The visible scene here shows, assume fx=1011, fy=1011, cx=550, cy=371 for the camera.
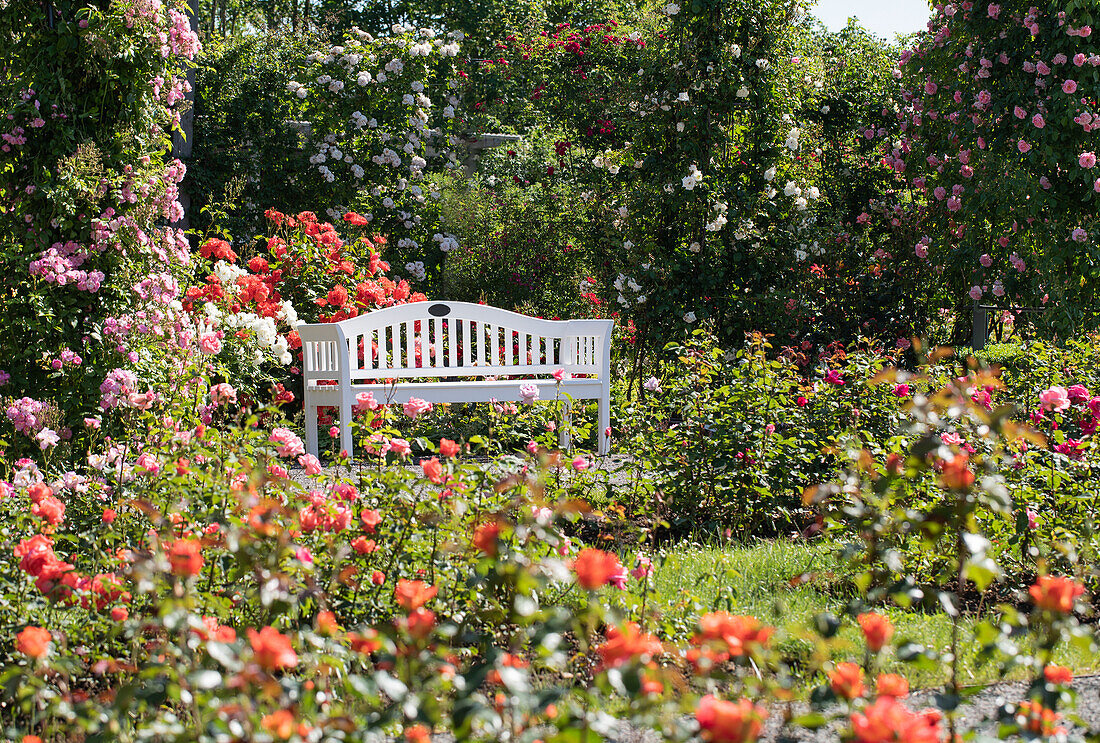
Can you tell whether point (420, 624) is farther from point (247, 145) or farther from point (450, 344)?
point (247, 145)

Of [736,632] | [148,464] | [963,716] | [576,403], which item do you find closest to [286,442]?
[148,464]

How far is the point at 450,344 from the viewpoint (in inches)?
216

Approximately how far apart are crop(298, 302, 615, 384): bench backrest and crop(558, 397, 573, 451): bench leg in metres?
0.50

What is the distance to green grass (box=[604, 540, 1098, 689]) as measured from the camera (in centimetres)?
247

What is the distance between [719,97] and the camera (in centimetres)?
691

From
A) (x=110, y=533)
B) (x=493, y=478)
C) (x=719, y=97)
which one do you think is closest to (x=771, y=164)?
(x=719, y=97)

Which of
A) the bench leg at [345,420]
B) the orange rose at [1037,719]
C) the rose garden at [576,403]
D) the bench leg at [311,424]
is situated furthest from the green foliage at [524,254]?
the orange rose at [1037,719]

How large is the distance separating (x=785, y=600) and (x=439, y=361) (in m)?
3.01

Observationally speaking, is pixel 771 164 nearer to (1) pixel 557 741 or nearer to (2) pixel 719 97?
(2) pixel 719 97

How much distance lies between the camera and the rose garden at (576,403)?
1.65 m

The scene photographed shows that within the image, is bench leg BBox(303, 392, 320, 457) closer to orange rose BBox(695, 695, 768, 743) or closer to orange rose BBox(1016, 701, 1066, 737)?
orange rose BBox(1016, 701, 1066, 737)

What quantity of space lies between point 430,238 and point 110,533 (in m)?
7.66

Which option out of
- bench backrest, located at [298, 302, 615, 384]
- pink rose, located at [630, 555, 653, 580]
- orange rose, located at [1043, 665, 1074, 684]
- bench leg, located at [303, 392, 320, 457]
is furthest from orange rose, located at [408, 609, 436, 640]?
bench leg, located at [303, 392, 320, 457]

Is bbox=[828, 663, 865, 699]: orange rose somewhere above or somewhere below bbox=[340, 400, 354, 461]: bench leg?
above
